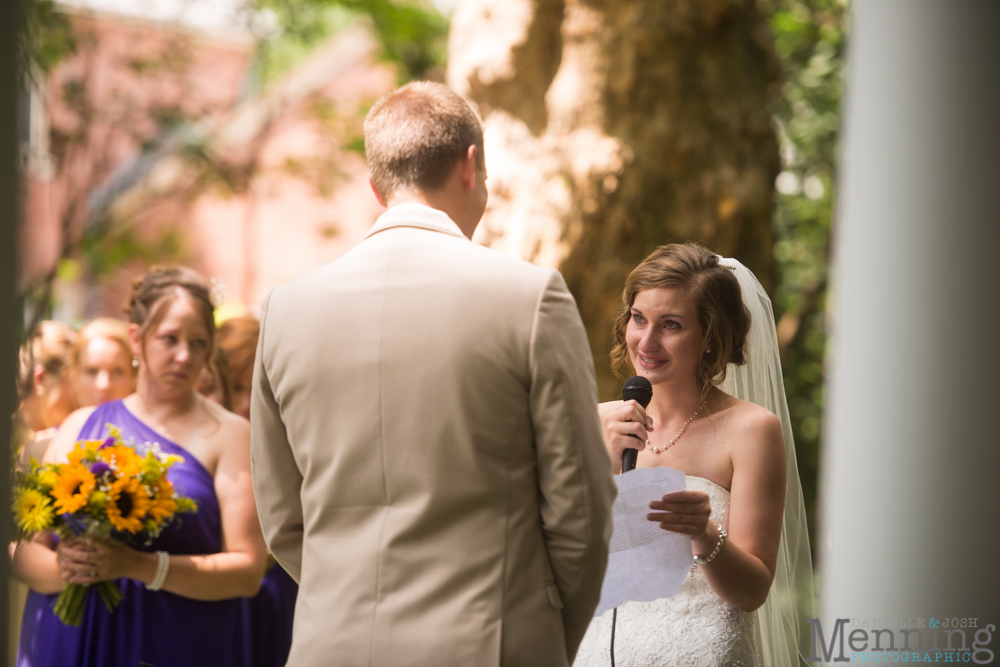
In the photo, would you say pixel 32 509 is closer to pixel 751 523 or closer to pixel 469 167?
pixel 469 167

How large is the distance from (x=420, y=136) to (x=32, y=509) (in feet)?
7.43

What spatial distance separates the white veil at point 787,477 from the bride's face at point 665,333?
0.29 m

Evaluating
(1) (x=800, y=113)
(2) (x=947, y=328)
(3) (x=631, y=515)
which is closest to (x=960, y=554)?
(2) (x=947, y=328)

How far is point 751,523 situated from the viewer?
8.44ft

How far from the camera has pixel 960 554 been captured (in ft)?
5.21

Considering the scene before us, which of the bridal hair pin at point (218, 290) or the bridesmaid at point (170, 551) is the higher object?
the bridal hair pin at point (218, 290)

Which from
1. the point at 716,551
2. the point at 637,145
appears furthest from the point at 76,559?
the point at 637,145

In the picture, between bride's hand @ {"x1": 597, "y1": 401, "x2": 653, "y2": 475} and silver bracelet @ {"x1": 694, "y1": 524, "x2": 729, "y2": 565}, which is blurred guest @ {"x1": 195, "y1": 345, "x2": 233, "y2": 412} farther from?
silver bracelet @ {"x1": 694, "y1": 524, "x2": 729, "y2": 565}

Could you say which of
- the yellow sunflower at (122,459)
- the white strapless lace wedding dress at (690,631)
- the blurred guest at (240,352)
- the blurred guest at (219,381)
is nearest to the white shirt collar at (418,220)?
the white strapless lace wedding dress at (690,631)

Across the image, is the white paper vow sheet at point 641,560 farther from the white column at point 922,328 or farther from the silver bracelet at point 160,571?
the silver bracelet at point 160,571

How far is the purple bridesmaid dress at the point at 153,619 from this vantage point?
11.1 ft

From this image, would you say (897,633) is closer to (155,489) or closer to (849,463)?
(849,463)

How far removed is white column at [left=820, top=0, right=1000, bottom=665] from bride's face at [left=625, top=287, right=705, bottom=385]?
101 centimetres

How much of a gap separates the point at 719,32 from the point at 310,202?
1012 centimetres
